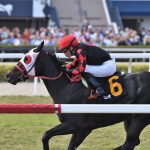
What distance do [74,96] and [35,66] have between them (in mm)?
573

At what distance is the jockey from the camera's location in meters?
6.71

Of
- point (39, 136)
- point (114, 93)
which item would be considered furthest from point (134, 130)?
point (39, 136)

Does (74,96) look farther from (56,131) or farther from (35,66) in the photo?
(35,66)

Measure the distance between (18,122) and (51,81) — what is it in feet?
8.03

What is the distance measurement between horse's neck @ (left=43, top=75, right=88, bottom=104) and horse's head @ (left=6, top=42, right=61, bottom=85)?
0.12 meters

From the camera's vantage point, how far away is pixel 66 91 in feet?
22.5

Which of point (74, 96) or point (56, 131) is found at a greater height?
point (74, 96)

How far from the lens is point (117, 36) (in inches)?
856

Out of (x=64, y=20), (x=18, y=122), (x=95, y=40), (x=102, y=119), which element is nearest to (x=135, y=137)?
(x=102, y=119)

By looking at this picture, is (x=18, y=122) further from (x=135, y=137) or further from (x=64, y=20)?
(x=64, y=20)

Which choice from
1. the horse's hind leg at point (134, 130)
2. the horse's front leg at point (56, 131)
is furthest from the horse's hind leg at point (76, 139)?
the horse's hind leg at point (134, 130)

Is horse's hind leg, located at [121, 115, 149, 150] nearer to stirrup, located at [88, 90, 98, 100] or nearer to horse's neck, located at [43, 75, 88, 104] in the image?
stirrup, located at [88, 90, 98, 100]

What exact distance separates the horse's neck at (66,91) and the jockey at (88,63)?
0.08 m

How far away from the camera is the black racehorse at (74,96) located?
6.61m
